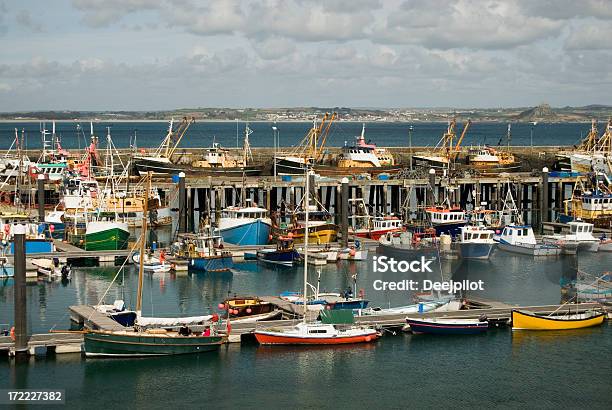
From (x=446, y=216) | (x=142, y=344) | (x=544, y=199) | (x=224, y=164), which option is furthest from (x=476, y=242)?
(x=224, y=164)

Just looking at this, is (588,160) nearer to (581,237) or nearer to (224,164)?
(581,237)

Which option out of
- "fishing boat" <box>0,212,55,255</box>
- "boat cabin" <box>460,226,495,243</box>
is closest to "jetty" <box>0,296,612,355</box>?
"boat cabin" <box>460,226,495,243</box>

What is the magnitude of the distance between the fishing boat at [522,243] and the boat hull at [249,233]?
51.3 feet

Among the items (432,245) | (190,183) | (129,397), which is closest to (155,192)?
(190,183)

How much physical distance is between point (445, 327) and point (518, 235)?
25999 mm

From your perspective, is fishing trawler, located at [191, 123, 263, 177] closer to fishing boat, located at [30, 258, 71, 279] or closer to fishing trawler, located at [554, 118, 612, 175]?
fishing trawler, located at [554, 118, 612, 175]

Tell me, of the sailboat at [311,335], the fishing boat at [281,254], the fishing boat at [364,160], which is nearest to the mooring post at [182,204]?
the fishing boat at [281,254]

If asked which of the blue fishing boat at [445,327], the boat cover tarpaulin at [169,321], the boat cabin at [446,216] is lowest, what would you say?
the blue fishing boat at [445,327]

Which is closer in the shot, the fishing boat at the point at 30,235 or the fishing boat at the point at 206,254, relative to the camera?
the fishing boat at the point at 206,254

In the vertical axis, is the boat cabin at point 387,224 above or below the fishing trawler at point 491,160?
below

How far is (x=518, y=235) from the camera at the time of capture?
239 ft

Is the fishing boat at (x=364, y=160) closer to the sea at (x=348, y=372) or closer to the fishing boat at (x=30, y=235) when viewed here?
the fishing boat at (x=30, y=235)

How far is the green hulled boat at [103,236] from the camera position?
6781 cm

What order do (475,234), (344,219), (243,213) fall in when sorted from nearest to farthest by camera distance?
(475,234)
(344,219)
(243,213)
